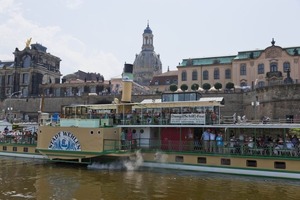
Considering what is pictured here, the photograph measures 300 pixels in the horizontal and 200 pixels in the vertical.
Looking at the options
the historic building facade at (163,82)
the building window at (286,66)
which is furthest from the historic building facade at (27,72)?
the building window at (286,66)

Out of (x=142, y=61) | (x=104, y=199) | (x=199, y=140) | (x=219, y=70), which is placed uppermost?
(x=142, y=61)

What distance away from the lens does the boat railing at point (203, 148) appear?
18578 millimetres

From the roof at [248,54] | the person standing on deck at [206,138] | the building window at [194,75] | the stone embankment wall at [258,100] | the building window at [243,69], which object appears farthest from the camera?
the building window at [194,75]

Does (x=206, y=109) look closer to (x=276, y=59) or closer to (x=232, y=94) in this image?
(x=232, y=94)

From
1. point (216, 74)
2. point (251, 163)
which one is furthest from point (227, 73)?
point (251, 163)

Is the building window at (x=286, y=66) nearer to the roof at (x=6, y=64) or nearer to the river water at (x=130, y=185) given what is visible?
the river water at (x=130, y=185)

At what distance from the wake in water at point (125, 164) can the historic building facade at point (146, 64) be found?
87.3 metres

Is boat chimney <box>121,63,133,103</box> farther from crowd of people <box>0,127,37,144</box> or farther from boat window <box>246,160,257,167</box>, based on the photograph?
boat window <box>246,160,257,167</box>

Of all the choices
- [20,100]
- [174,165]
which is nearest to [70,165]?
[174,165]

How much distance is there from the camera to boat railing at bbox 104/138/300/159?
1858cm

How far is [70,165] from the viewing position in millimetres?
22641

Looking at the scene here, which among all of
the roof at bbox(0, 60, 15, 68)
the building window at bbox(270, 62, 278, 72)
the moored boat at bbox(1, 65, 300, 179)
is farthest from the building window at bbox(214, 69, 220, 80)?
the roof at bbox(0, 60, 15, 68)

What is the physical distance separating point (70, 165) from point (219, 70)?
143 feet

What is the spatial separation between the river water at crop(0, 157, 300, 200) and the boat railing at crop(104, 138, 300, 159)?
147cm
